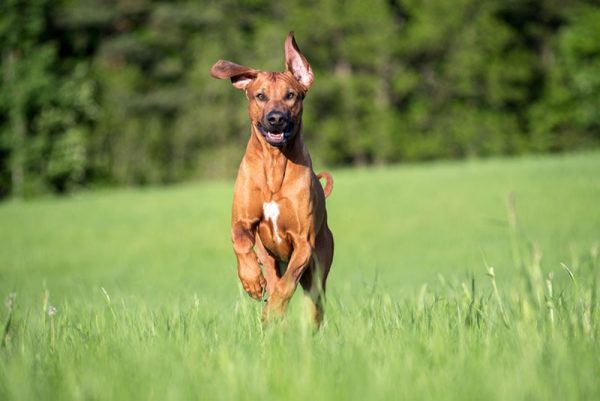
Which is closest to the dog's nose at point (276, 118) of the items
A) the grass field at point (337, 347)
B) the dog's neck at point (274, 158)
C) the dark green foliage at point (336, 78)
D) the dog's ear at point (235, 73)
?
the dog's neck at point (274, 158)

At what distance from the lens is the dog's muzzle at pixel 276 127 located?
15.8ft

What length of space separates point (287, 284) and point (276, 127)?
922mm

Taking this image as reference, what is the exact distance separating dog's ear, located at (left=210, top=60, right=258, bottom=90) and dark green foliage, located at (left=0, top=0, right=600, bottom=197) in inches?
1551

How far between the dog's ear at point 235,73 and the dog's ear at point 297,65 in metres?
0.26

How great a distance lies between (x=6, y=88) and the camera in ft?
132

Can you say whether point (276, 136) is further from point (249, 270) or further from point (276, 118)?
point (249, 270)

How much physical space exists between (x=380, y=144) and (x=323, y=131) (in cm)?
360

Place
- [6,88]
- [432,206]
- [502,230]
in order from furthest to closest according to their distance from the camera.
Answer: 1. [6,88]
2. [432,206]
3. [502,230]

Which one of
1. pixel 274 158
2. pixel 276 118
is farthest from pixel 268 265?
pixel 276 118

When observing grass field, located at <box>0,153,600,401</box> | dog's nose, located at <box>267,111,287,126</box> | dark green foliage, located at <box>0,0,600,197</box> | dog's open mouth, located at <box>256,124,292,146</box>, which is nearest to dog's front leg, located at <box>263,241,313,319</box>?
grass field, located at <box>0,153,600,401</box>

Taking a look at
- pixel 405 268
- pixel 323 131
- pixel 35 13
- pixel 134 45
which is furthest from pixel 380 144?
pixel 405 268

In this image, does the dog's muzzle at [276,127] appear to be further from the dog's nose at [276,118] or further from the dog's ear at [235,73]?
the dog's ear at [235,73]

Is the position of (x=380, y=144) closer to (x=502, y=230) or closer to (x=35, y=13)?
(x=35, y=13)

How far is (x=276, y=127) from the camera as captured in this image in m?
4.83
